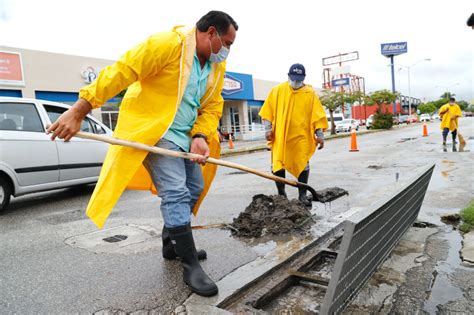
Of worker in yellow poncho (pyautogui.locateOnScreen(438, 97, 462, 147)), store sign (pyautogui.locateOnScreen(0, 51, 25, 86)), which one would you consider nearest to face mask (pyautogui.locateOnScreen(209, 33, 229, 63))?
worker in yellow poncho (pyautogui.locateOnScreen(438, 97, 462, 147))

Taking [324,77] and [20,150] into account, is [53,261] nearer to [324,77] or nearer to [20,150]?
[20,150]

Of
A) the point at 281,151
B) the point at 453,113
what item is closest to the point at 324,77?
the point at 453,113

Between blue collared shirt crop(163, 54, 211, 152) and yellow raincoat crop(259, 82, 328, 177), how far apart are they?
2.09m

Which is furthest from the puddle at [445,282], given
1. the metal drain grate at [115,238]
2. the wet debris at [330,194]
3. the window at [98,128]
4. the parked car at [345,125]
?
the parked car at [345,125]

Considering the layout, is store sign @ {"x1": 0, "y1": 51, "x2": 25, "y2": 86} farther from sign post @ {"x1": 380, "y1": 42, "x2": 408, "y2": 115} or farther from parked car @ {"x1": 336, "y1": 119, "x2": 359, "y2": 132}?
sign post @ {"x1": 380, "y1": 42, "x2": 408, "y2": 115}

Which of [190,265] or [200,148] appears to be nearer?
[190,265]

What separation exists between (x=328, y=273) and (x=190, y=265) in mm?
1072

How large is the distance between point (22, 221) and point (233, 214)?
2754 millimetres

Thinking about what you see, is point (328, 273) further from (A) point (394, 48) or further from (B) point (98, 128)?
(A) point (394, 48)

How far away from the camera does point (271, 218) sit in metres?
4.06

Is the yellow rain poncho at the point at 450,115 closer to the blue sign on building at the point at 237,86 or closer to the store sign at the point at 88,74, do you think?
the store sign at the point at 88,74

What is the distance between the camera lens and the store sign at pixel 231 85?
27731 millimetres

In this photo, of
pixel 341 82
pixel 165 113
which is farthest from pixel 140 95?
pixel 341 82

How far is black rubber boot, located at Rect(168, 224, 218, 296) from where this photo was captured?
2486 millimetres
